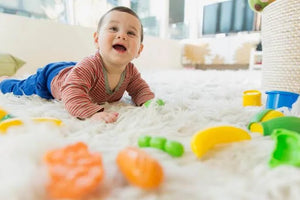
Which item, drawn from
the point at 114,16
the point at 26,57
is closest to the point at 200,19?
the point at 26,57

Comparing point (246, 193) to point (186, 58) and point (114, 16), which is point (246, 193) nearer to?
point (114, 16)

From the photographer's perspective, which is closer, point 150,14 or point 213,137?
A: point 213,137

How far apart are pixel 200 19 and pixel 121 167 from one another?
Result: 12.3ft

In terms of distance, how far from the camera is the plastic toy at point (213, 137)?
13.5 inches

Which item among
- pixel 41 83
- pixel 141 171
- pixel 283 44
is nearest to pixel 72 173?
pixel 141 171

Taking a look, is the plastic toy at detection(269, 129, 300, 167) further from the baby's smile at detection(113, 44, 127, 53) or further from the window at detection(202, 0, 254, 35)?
the window at detection(202, 0, 254, 35)

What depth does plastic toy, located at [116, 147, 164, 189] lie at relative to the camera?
250mm

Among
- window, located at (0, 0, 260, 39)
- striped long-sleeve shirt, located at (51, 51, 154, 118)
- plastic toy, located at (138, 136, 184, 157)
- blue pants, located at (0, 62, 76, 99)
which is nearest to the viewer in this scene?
plastic toy, located at (138, 136, 184, 157)

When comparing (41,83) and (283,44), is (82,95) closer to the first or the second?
(41,83)

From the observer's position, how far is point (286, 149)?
0.32 metres

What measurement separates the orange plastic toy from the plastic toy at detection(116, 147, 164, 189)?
1.2 inches

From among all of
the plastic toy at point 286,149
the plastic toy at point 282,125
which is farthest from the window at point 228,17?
the plastic toy at point 286,149

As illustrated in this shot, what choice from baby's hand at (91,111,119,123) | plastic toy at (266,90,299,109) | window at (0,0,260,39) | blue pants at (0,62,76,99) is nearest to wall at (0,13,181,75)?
window at (0,0,260,39)

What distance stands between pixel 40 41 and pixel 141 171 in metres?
1.92
